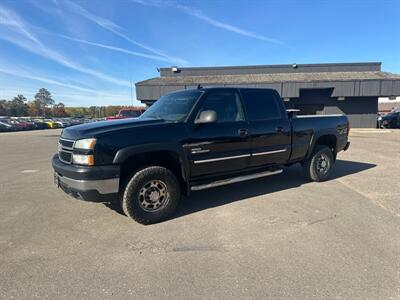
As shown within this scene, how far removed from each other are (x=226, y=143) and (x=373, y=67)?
94.7ft

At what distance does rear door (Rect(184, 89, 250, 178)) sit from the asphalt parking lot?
72 centimetres

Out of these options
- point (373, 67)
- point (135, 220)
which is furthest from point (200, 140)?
point (373, 67)

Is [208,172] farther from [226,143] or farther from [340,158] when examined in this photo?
[340,158]

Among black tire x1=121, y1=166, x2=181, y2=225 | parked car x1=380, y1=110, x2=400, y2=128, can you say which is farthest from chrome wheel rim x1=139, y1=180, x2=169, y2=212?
parked car x1=380, y1=110, x2=400, y2=128

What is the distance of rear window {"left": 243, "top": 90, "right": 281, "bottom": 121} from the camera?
500cm

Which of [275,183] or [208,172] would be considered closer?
[208,172]

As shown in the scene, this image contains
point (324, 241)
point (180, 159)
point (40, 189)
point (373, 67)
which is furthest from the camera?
point (373, 67)

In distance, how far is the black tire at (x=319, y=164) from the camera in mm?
6129

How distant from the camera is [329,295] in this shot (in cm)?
242

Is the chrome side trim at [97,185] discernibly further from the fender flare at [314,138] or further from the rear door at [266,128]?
the fender flare at [314,138]

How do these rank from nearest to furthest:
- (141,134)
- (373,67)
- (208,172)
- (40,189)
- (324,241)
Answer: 1. (324,241)
2. (141,134)
3. (208,172)
4. (40,189)
5. (373,67)

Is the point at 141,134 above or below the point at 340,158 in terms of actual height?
above

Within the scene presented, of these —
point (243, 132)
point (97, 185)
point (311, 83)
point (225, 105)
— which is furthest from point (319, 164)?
point (311, 83)

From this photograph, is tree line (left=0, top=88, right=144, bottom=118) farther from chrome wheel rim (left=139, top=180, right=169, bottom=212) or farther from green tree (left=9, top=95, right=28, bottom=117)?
chrome wheel rim (left=139, top=180, right=169, bottom=212)
